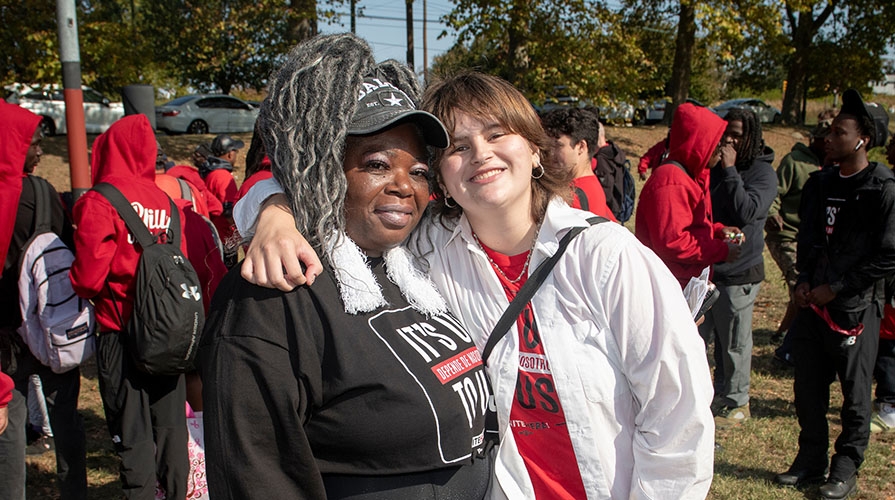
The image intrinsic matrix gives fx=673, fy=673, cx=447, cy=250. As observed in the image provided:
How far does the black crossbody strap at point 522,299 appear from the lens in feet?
6.24

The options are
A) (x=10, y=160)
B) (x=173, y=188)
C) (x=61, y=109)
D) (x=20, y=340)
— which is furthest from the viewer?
(x=61, y=109)

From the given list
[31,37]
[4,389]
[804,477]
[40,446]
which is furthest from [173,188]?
[31,37]

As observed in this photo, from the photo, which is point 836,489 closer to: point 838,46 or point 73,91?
point 73,91

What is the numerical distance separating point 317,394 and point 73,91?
16.1ft

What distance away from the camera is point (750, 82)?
1401 inches

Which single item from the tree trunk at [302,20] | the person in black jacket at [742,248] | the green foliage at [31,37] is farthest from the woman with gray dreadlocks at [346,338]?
the tree trunk at [302,20]

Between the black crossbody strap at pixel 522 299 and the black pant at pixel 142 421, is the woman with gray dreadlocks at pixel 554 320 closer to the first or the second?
the black crossbody strap at pixel 522 299

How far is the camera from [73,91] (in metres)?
5.29

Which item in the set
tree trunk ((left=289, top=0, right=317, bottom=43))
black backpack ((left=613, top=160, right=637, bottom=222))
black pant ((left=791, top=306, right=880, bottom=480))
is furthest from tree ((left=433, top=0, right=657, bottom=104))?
black pant ((left=791, top=306, right=880, bottom=480))

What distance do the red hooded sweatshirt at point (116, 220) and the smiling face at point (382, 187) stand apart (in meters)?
2.14

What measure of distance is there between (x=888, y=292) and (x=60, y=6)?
6.23m

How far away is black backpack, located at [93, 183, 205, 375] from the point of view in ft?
10.9

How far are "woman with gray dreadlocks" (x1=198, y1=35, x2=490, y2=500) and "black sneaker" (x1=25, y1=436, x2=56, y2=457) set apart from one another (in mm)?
4153

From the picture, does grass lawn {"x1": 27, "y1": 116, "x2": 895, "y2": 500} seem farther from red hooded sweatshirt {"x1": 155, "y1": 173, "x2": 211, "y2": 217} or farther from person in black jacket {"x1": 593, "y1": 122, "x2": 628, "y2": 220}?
person in black jacket {"x1": 593, "y1": 122, "x2": 628, "y2": 220}
